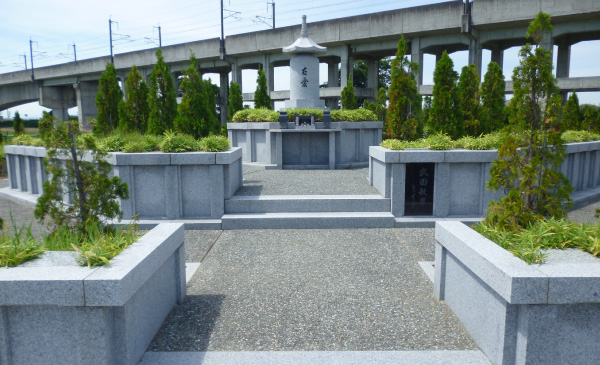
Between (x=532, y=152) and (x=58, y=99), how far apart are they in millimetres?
71038

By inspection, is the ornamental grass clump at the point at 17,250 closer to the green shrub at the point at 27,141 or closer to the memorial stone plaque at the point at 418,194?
the memorial stone plaque at the point at 418,194

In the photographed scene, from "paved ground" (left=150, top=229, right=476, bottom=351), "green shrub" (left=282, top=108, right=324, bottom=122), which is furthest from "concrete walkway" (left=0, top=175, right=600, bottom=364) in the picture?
"green shrub" (left=282, top=108, right=324, bottom=122)

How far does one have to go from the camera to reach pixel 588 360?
3941 mm

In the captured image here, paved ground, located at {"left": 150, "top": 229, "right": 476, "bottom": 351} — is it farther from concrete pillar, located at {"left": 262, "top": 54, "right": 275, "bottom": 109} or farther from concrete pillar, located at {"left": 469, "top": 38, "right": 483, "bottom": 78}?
concrete pillar, located at {"left": 262, "top": 54, "right": 275, "bottom": 109}

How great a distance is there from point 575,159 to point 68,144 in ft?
47.4

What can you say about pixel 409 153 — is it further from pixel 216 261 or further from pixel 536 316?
pixel 536 316

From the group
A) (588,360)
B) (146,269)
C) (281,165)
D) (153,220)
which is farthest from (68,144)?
(281,165)

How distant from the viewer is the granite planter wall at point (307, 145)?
701 inches

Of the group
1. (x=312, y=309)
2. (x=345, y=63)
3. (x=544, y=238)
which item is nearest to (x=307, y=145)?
(x=312, y=309)

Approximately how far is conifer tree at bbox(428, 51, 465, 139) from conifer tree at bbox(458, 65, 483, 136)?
75cm

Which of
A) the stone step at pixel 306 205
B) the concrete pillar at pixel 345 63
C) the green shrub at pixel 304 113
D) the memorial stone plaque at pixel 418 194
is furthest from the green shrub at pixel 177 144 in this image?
the concrete pillar at pixel 345 63

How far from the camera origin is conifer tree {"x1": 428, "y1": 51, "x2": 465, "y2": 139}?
496 inches

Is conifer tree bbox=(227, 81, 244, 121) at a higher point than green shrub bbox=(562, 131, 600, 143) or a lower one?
higher

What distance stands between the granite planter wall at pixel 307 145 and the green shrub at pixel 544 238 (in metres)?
12.7
